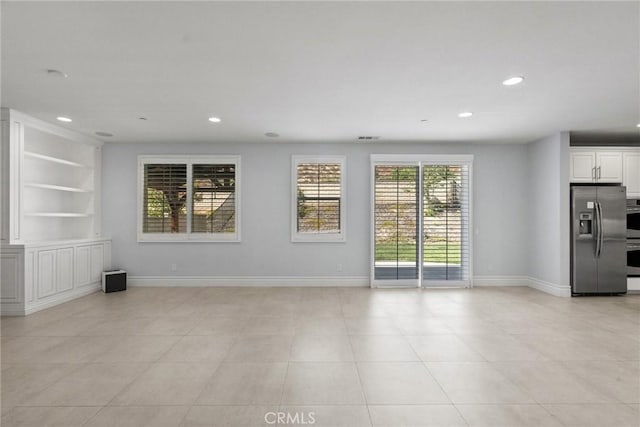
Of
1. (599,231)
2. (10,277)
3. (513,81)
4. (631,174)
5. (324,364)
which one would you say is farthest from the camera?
(631,174)

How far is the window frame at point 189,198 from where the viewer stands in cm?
616

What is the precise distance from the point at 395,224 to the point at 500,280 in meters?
2.22

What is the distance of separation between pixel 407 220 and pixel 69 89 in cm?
522

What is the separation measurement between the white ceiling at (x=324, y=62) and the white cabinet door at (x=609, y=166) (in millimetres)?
882

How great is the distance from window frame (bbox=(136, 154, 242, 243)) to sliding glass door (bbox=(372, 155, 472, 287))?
99.0 inches

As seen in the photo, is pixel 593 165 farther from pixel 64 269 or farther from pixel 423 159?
pixel 64 269

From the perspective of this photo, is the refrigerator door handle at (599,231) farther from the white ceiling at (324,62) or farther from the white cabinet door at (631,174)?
the white ceiling at (324,62)

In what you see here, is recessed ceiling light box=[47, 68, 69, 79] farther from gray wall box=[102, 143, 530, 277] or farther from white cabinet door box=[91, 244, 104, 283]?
white cabinet door box=[91, 244, 104, 283]

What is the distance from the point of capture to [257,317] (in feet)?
14.1

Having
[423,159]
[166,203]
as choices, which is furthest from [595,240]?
[166,203]

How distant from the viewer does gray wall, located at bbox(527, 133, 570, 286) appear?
541 centimetres

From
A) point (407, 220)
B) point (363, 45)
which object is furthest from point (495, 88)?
point (407, 220)

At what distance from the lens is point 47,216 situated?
505 centimetres

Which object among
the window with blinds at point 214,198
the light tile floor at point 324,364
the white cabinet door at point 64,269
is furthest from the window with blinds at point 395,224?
the white cabinet door at point 64,269
